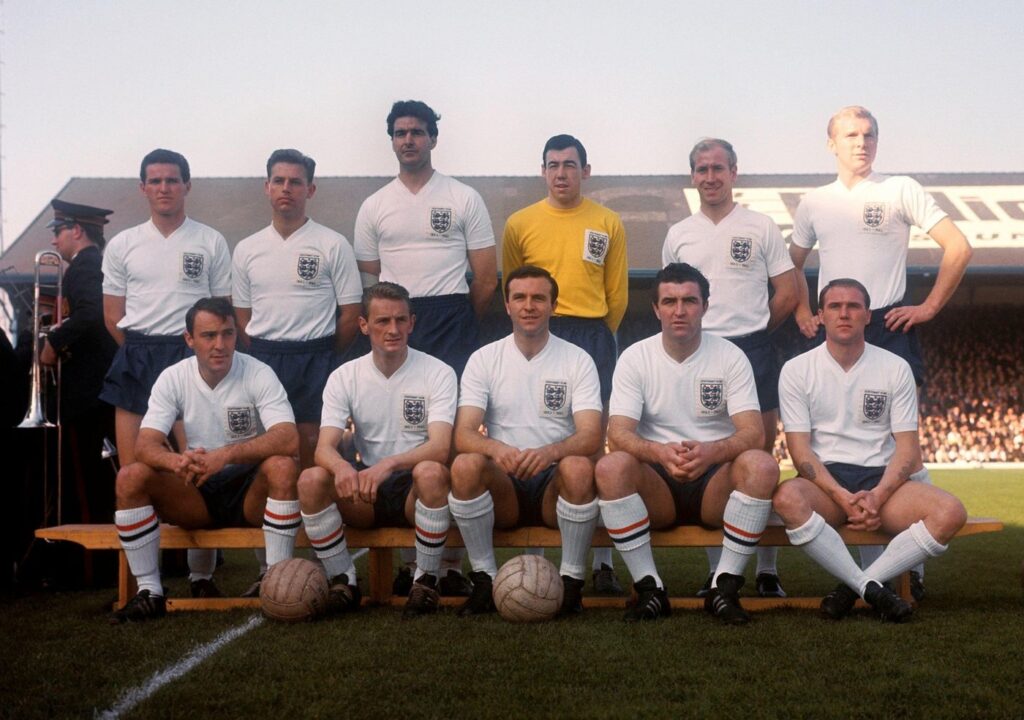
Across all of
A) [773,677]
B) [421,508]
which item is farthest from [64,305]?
[773,677]

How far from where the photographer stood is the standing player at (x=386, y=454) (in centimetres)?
453

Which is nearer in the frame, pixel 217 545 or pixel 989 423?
pixel 217 545

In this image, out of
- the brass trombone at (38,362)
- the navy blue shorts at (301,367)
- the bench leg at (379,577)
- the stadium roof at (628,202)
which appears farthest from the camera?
the stadium roof at (628,202)

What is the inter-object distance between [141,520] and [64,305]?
6.19 feet

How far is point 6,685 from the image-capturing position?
342cm

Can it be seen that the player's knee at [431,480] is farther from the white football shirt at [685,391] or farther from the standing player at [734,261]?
the standing player at [734,261]

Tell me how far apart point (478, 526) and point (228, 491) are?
119cm

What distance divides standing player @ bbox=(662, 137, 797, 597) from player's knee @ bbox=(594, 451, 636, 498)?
1021 millimetres

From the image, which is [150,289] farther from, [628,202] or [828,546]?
[628,202]

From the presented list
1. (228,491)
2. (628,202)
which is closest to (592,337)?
(228,491)

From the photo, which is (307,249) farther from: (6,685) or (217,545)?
(6,685)

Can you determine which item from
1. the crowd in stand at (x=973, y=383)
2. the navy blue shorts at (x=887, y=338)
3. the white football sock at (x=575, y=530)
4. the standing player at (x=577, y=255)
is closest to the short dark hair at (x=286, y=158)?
the standing player at (x=577, y=255)

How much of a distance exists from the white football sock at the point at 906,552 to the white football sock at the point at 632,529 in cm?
91

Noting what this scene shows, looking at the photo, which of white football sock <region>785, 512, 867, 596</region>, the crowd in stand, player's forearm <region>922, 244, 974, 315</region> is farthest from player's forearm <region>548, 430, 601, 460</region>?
the crowd in stand
